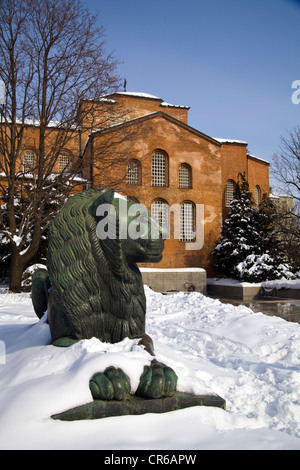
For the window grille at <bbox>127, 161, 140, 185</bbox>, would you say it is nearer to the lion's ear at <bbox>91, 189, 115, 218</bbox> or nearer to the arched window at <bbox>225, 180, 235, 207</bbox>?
the arched window at <bbox>225, 180, 235, 207</bbox>

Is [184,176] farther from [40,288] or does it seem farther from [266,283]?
[40,288]

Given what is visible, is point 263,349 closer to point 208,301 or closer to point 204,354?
point 204,354

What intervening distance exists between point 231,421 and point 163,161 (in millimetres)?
23601

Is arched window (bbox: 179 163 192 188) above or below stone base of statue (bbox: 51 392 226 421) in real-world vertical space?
above

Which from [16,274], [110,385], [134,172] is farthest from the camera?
[134,172]

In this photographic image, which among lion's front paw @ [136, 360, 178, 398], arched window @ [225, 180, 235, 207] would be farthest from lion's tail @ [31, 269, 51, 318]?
arched window @ [225, 180, 235, 207]

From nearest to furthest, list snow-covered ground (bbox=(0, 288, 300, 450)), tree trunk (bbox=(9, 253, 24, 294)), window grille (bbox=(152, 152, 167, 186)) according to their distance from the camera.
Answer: snow-covered ground (bbox=(0, 288, 300, 450)), tree trunk (bbox=(9, 253, 24, 294)), window grille (bbox=(152, 152, 167, 186))

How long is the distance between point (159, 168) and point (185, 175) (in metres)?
1.99

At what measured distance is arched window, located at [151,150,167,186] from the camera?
25.2 metres

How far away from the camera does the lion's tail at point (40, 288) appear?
416 cm

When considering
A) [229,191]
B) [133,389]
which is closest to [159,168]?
[229,191]

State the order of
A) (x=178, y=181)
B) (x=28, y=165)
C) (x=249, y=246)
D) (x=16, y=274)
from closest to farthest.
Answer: (x=16, y=274), (x=28, y=165), (x=249, y=246), (x=178, y=181)

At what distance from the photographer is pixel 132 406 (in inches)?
99.0

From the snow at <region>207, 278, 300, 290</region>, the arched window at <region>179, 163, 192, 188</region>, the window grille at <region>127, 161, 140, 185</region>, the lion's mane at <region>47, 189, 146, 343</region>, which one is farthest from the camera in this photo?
the arched window at <region>179, 163, 192, 188</region>
